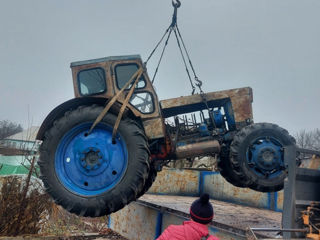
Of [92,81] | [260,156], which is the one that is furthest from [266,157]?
[92,81]

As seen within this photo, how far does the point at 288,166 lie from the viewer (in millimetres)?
3209

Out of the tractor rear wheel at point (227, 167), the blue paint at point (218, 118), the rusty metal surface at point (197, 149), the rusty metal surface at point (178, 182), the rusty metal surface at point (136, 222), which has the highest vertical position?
the blue paint at point (218, 118)

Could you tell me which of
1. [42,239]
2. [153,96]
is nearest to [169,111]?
[153,96]

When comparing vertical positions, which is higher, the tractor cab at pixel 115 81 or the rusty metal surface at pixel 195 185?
the tractor cab at pixel 115 81

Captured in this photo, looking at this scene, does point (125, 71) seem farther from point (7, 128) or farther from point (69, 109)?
point (7, 128)

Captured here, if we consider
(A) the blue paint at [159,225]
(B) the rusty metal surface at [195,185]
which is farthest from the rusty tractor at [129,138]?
(B) the rusty metal surface at [195,185]

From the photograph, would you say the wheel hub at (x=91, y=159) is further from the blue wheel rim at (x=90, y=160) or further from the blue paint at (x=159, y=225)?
the blue paint at (x=159, y=225)

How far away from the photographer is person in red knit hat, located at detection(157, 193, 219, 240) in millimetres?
2078

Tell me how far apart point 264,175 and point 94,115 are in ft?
8.67

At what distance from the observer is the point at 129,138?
401 cm

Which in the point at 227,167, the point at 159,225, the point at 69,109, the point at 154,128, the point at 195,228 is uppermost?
the point at 69,109

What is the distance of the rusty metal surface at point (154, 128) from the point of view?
437cm

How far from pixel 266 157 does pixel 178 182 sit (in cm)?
437

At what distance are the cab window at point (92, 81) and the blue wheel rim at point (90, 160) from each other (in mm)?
722
